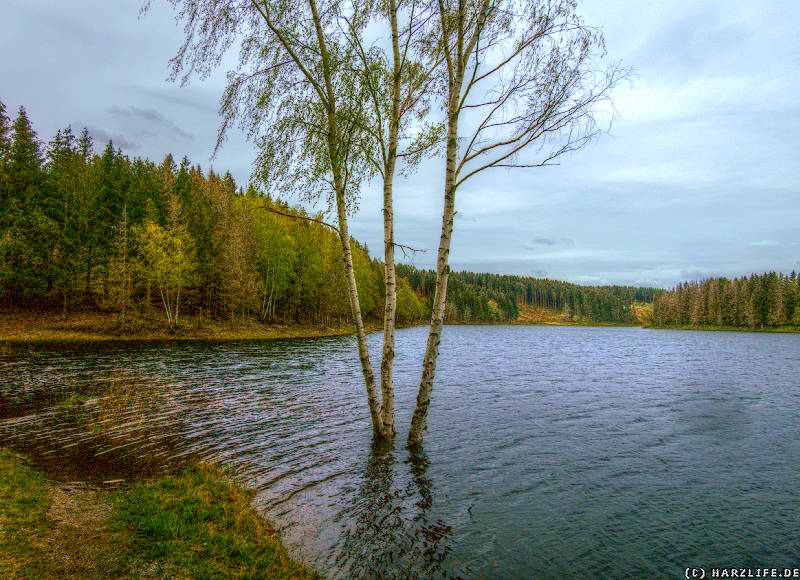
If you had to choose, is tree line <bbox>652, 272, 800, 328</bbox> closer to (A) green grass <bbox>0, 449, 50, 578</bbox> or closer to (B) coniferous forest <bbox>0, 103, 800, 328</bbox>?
(B) coniferous forest <bbox>0, 103, 800, 328</bbox>

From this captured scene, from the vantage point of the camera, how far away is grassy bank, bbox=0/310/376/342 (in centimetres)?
4247

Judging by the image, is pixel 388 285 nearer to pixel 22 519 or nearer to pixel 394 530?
pixel 394 530

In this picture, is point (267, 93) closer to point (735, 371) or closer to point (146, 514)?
point (146, 514)

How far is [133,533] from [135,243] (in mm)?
58707

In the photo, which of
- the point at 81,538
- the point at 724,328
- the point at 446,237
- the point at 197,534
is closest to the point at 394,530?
the point at 197,534

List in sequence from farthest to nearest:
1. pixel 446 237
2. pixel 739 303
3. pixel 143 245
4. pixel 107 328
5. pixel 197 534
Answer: pixel 739 303, pixel 143 245, pixel 107 328, pixel 446 237, pixel 197 534

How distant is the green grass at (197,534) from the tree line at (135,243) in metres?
34.4

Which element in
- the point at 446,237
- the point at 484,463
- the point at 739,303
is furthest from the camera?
the point at 739,303

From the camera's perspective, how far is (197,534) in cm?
666

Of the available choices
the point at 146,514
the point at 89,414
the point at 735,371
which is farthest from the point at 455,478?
the point at 735,371

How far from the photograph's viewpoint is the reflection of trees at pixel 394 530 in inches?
274

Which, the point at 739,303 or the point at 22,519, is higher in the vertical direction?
the point at 739,303

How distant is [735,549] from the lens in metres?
7.88

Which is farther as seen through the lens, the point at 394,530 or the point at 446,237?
the point at 446,237
